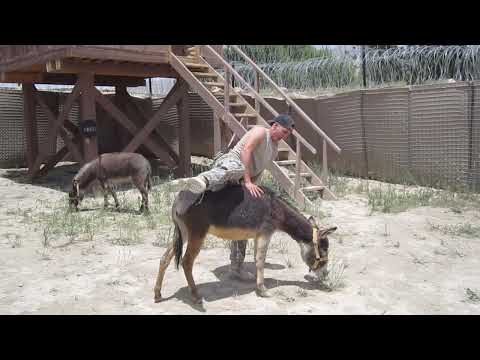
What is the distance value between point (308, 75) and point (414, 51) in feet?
12.7

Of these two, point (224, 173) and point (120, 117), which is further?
point (120, 117)

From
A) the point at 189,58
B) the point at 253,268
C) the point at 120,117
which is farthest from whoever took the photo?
the point at 120,117

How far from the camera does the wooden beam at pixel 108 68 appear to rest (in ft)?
35.5

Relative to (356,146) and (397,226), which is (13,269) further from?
(356,146)

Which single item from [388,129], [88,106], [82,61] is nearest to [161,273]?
[88,106]

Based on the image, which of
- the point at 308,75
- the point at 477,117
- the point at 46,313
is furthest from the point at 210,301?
the point at 308,75

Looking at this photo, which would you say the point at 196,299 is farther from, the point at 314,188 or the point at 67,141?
the point at 67,141

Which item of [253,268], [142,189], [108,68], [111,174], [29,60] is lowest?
[253,268]

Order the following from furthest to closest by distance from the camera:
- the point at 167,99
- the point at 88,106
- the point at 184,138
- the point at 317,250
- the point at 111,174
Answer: the point at 184,138
the point at 167,99
the point at 88,106
the point at 111,174
the point at 317,250

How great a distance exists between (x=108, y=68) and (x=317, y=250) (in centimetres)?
806

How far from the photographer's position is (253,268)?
6137mm

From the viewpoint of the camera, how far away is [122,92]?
15.5 meters

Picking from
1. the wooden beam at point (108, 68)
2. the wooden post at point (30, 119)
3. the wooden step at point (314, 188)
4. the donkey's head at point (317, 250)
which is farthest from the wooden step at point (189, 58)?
the donkey's head at point (317, 250)

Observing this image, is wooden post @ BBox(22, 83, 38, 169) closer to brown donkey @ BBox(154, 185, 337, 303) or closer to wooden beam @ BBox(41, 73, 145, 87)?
wooden beam @ BBox(41, 73, 145, 87)
